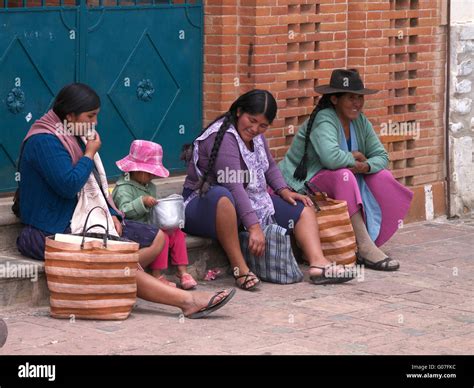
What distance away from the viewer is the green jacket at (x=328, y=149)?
Result: 9.29 meters

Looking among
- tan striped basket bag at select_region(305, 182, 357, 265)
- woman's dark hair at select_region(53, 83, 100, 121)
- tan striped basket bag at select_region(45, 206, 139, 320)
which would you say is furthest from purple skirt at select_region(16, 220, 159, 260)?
tan striped basket bag at select_region(305, 182, 357, 265)

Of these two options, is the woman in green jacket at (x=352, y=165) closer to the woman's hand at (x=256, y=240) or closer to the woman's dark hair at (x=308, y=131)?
the woman's dark hair at (x=308, y=131)

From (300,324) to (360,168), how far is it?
2.02 meters

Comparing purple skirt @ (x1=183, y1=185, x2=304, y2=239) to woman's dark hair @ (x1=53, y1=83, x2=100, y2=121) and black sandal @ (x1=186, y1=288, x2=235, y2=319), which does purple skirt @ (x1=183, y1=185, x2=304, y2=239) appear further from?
woman's dark hair @ (x1=53, y1=83, x2=100, y2=121)

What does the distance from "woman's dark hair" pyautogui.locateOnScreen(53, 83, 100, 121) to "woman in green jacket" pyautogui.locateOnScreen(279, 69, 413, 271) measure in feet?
6.69

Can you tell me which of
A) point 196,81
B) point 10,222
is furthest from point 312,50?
point 10,222

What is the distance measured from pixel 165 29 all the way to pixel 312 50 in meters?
1.22

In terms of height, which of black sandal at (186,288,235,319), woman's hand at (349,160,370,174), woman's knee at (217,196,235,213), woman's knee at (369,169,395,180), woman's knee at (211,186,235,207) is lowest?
black sandal at (186,288,235,319)

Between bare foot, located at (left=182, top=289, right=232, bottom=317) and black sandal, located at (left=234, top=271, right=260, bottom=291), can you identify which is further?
black sandal, located at (left=234, top=271, right=260, bottom=291)

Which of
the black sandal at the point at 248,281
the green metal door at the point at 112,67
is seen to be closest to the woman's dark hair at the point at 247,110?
the black sandal at the point at 248,281

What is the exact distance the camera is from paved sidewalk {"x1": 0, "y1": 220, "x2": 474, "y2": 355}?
7.17 m

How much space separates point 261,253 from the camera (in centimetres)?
867

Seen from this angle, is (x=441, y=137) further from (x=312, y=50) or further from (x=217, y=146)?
(x=217, y=146)
